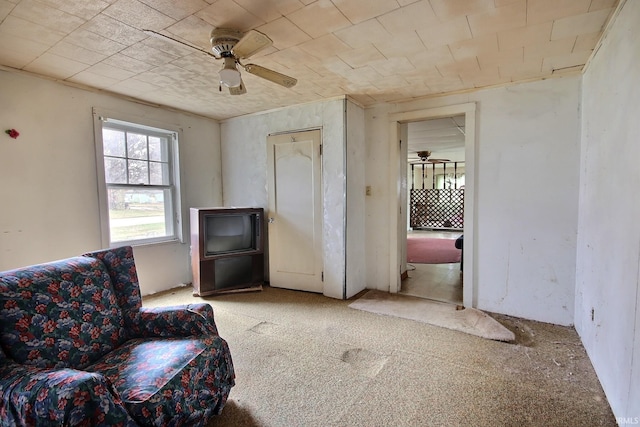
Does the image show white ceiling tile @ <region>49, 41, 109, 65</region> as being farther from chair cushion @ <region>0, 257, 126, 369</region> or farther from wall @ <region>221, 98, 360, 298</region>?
wall @ <region>221, 98, 360, 298</region>

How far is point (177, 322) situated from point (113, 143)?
2.54m

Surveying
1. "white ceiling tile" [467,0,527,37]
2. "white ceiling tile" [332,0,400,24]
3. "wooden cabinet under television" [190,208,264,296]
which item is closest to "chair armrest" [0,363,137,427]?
"white ceiling tile" [332,0,400,24]

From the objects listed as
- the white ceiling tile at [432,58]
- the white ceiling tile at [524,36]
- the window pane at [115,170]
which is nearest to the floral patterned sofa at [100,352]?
the window pane at [115,170]

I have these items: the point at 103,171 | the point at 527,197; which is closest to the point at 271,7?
the point at 103,171

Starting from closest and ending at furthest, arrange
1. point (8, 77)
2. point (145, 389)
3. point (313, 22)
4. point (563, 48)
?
point (145, 389), point (313, 22), point (563, 48), point (8, 77)

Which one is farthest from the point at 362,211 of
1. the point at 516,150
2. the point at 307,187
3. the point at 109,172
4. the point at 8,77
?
the point at 8,77

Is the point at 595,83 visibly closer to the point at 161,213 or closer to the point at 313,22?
the point at 313,22

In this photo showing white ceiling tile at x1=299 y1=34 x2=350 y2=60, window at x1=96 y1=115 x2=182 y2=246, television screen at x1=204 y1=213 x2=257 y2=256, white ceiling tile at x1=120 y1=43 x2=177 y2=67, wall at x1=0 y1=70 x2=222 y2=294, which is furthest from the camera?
television screen at x1=204 y1=213 x2=257 y2=256

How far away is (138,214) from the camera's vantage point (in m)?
3.60

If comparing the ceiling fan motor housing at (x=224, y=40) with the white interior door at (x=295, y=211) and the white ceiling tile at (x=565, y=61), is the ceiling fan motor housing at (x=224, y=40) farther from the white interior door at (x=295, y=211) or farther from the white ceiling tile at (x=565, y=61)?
the white ceiling tile at (x=565, y=61)

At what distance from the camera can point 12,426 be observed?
1.09m

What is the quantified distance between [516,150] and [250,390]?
2.93 metres

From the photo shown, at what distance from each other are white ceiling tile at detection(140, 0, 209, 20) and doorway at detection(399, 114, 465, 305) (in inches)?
105

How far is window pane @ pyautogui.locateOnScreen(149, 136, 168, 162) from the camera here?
12.2 ft
